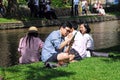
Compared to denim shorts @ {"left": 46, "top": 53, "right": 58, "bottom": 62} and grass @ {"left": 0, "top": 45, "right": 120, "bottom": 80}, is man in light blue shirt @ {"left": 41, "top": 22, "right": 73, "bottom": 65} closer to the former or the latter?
denim shorts @ {"left": 46, "top": 53, "right": 58, "bottom": 62}

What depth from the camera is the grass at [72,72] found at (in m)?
9.52

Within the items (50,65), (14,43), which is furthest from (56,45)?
(14,43)

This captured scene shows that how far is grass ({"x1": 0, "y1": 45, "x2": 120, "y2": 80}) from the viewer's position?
952 cm

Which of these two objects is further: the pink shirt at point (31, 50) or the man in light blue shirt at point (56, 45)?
the pink shirt at point (31, 50)

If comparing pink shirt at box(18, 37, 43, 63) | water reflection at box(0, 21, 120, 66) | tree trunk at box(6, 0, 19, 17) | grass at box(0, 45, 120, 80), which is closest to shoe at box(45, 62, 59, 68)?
grass at box(0, 45, 120, 80)

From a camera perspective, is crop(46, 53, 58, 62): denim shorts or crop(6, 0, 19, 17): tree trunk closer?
crop(46, 53, 58, 62): denim shorts

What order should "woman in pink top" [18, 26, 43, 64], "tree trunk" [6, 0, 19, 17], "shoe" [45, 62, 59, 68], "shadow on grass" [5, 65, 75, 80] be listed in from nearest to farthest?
"shadow on grass" [5, 65, 75, 80] → "shoe" [45, 62, 59, 68] → "woman in pink top" [18, 26, 43, 64] → "tree trunk" [6, 0, 19, 17]

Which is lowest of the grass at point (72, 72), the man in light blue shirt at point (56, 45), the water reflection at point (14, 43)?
the water reflection at point (14, 43)

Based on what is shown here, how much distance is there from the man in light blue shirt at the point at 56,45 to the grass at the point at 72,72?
27 cm

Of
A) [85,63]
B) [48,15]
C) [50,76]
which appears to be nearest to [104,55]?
[85,63]

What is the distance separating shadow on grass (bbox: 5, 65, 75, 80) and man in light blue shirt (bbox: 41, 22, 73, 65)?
1.53ft

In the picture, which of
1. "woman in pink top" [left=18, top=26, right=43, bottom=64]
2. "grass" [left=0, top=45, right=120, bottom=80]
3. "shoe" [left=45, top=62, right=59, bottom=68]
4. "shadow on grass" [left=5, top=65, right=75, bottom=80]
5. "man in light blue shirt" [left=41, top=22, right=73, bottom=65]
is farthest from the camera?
"woman in pink top" [left=18, top=26, right=43, bottom=64]

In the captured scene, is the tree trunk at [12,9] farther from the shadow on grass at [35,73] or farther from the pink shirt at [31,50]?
the shadow on grass at [35,73]

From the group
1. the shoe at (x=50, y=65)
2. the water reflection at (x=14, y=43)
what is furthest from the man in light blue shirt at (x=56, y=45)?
the water reflection at (x=14, y=43)
